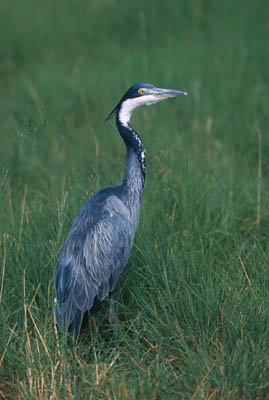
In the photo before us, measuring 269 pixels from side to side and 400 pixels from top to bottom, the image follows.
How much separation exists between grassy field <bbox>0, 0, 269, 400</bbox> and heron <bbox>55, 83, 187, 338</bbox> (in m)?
0.12

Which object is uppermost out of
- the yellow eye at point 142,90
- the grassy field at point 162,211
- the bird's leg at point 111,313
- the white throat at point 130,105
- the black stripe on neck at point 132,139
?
the yellow eye at point 142,90

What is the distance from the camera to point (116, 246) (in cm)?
332

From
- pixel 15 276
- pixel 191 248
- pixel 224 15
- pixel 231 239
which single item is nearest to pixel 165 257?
pixel 191 248

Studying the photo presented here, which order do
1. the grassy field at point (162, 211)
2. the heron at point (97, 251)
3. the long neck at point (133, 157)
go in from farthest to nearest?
the long neck at point (133, 157) < the heron at point (97, 251) < the grassy field at point (162, 211)

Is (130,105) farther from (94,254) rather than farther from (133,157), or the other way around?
(94,254)

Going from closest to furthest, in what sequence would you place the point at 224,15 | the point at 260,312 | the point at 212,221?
1. the point at 260,312
2. the point at 212,221
3. the point at 224,15

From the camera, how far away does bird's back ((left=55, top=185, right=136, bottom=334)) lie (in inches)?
125

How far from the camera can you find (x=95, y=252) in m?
3.31

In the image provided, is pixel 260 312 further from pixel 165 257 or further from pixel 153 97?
pixel 153 97

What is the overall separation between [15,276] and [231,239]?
4.45 ft

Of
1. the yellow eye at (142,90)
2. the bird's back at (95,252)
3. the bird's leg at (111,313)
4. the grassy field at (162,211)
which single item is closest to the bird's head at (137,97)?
the yellow eye at (142,90)

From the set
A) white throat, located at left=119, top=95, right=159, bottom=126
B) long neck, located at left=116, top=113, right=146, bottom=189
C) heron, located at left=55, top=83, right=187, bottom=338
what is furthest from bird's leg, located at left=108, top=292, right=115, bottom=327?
white throat, located at left=119, top=95, right=159, bottom=126

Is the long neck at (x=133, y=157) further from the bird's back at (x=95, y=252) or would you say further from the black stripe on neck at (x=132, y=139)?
the bird's back at (x=95, y=252)

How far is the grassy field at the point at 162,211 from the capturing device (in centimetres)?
264
